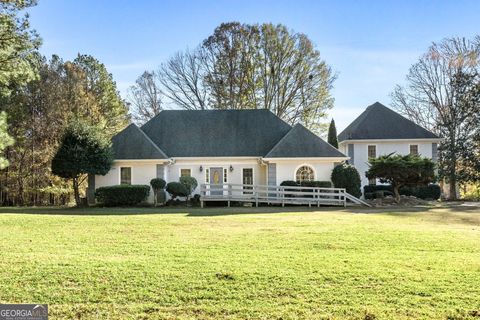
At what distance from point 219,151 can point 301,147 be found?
5.46 metres

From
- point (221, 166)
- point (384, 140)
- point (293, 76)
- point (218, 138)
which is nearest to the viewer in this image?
point (221, 166)

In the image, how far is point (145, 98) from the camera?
41.3 meters

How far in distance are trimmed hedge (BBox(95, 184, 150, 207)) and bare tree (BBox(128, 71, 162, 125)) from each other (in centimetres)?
1810

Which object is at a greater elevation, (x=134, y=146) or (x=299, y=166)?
(x=134, y=146)

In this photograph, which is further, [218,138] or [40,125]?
[40,125]

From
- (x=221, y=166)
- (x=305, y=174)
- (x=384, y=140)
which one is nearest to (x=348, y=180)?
(x=305, y=174)

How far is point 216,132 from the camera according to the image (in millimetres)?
28719

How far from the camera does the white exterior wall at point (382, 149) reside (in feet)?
101

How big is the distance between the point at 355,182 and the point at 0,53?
19037 mm

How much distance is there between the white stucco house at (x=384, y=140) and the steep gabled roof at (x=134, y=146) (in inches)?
573

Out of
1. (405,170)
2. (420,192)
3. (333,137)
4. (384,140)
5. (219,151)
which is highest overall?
(333,137)

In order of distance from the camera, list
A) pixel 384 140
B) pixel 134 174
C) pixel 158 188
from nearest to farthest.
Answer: pixel 158 188, pixel 134 174, pixel 384 140

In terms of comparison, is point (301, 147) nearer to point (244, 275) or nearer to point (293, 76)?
point (293, 76)


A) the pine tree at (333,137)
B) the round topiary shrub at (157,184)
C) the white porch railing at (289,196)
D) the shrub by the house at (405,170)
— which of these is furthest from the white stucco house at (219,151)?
the pine tree at (333,137)
